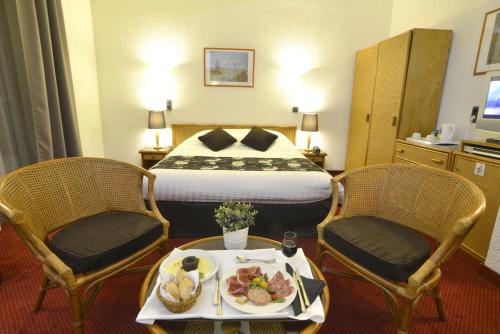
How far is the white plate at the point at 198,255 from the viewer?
1244mm

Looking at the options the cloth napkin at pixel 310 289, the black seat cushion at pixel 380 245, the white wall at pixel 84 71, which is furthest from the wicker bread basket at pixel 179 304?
the white wall at pixel 84 71

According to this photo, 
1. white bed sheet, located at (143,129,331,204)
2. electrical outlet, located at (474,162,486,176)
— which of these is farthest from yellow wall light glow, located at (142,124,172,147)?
electrical outlet, located at (474,162,486,176)

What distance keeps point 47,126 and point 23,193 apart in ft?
4.65

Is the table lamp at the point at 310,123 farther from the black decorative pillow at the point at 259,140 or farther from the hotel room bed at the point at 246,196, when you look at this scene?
the hotel room bed at the point at 246,196

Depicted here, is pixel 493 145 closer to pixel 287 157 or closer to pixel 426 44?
pixel 426 44

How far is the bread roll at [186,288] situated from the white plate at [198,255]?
0.13m

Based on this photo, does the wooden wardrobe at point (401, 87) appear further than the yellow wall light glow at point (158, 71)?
No

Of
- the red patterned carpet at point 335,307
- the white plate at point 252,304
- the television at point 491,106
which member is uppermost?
the television at point 491,106

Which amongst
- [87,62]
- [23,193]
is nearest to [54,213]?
[23,193]

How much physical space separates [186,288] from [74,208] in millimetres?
1237

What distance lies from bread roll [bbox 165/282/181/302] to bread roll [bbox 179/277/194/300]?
0.01 meters

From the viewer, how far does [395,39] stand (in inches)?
129

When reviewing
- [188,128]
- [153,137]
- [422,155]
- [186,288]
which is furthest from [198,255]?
[153,137]

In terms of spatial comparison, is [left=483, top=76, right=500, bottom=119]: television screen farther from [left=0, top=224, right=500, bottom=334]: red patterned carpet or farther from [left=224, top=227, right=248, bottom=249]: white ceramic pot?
[left=224, top=227, right=248, bottom=249]: white ceramic pot
